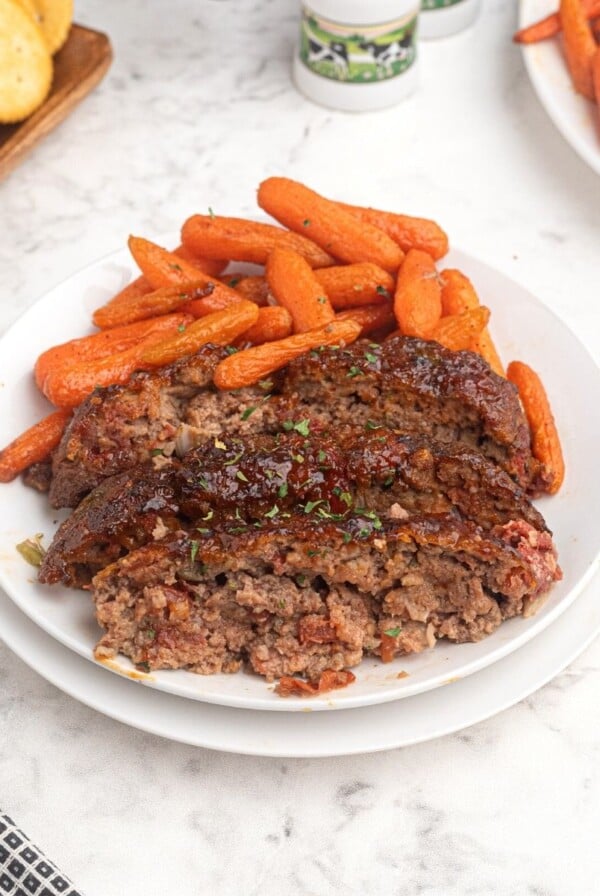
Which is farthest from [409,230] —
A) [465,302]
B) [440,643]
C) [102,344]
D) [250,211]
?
[440,643]

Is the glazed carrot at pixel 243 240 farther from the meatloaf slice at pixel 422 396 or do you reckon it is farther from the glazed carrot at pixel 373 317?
the meatloaf slice at pixel 422 396

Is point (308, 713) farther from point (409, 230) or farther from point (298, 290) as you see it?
point (409, 230)

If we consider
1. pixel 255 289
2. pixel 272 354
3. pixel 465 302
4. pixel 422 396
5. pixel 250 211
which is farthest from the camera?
pixel 250 211

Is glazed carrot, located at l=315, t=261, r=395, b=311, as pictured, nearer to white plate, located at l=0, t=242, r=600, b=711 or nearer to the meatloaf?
white plate, located at l=0, t=242, r=600, b=711

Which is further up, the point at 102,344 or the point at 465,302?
the point at 102,344

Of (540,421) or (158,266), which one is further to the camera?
(158,266)

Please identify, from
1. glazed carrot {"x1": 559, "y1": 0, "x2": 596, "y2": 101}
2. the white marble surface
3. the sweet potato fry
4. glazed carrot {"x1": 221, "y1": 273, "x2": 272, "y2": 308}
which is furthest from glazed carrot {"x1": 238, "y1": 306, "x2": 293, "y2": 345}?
glazed carrot {"x1": 559, "y1": 0, "x2": 596, "y2": 101}

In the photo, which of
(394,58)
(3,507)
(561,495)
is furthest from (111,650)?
(394,58)
